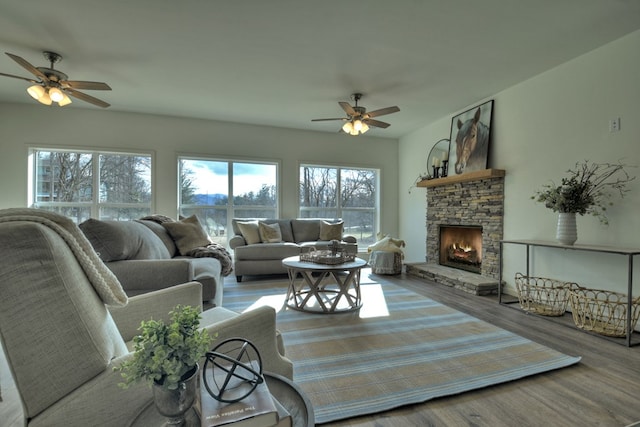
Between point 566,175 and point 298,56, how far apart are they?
10.2 feet

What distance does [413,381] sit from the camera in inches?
71.1

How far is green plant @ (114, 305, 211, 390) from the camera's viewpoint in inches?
24.5

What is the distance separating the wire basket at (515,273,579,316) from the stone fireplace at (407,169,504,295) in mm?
526

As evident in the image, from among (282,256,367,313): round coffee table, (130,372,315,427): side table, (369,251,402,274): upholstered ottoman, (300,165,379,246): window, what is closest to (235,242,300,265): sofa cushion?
(282,256,367,313): round coffee table

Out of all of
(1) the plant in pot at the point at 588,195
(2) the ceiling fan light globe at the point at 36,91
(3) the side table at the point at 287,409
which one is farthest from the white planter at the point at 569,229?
(2) the ceiling fan light globe at the point at 36,91

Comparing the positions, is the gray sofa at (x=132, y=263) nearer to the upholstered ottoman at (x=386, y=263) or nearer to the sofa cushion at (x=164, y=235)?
the sofa cushion at (x=164, y=235)

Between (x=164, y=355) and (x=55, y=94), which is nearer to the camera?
(x=164, y=355)

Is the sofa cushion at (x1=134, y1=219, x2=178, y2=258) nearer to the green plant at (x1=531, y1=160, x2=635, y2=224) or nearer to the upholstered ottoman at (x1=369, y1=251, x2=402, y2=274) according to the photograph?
the upholstered ottoman at (x1=369, y1=251, x2=402, y2=274)

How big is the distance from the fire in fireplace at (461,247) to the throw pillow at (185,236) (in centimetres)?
374

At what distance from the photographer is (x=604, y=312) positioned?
2.78 m

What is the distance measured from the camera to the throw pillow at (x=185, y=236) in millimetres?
3570

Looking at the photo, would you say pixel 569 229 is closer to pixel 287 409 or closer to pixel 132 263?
pixel 287 409

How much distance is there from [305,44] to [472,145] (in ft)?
9.36

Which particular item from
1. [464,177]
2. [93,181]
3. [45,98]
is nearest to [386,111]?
[464,177]
